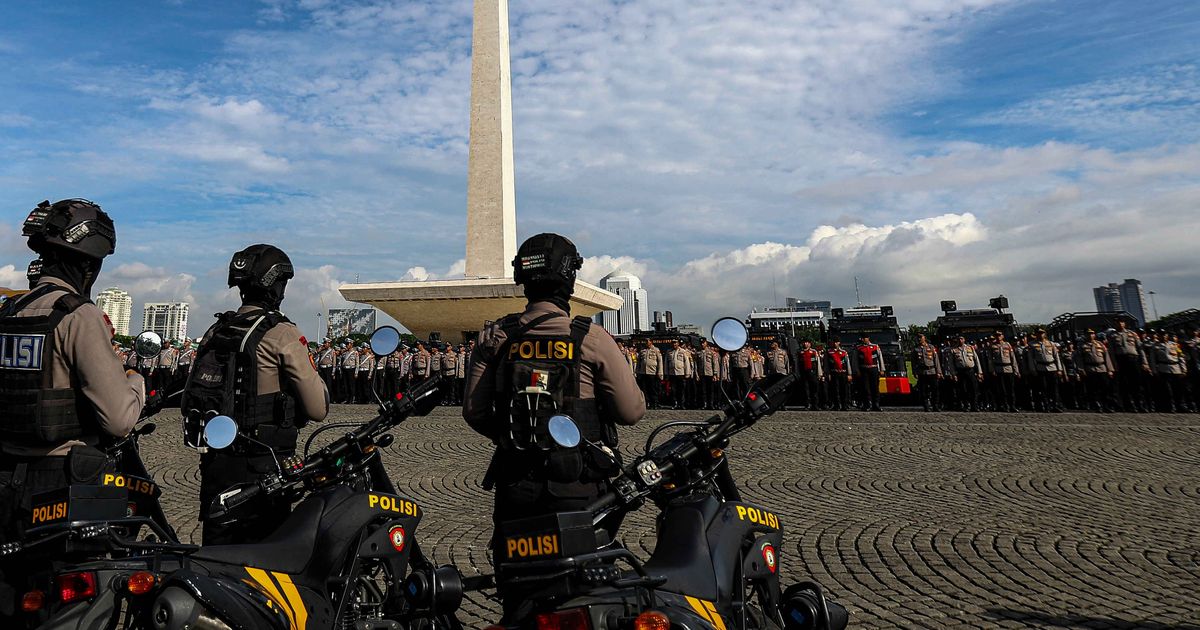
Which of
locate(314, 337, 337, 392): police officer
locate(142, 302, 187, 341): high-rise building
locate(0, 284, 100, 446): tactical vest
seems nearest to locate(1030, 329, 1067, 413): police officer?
locate(0, 284, 100, 446): tactical vest

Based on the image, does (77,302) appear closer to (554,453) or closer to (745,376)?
(554,453)

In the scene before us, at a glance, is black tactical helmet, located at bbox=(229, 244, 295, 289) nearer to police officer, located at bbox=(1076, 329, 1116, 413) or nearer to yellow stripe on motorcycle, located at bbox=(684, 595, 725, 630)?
yellow stripe on motorcycle, located at bbox=(684, 595, 725, 630)

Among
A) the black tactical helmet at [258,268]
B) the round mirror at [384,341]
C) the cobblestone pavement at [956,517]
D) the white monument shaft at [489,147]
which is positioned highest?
the white monument shaft at [489,147]

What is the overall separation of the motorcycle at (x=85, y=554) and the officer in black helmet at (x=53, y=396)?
0.34ft

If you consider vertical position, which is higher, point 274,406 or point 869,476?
point 274,406

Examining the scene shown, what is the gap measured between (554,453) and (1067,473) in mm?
6702

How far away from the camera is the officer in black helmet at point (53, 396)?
251 centimetres

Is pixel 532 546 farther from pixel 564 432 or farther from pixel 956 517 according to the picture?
pixel 956 517

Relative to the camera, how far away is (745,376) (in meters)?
16.4

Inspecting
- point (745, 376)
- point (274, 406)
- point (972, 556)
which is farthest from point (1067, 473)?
point (745, 376)

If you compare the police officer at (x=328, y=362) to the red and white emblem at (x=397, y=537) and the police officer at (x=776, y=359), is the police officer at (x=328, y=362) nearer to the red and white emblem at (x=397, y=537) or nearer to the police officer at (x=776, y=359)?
the police officer at (x=776, y=359)

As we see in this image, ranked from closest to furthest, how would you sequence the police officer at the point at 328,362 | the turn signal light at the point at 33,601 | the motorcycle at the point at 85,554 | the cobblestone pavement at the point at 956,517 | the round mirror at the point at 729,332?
the motorcycle at the point at 85,554 → the turn signal light at the point at 33,601 → the round mirror at the point at 729,332 → the cobblestone pavement at the point at 956,517 → the police officer at the point at 328,362

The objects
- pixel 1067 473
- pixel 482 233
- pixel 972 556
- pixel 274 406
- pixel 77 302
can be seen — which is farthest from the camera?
pixel 482 233

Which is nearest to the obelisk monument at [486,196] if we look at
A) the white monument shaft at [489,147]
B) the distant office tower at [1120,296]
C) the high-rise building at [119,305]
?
the white monument shaft at [489,147]
